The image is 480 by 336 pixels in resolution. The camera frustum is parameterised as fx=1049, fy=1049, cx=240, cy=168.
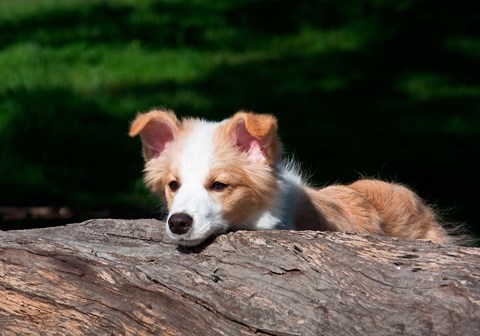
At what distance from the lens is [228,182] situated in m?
5.49

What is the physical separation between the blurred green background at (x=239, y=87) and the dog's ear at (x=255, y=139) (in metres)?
3.11

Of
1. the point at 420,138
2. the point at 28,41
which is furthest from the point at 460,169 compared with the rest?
the point at 28,41

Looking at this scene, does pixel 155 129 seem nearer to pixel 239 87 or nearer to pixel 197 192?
pixel 197 192

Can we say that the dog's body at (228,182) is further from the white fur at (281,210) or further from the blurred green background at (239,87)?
the blurred green background at (239,87)

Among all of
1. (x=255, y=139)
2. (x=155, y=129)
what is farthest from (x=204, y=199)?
(x=155, y=129)

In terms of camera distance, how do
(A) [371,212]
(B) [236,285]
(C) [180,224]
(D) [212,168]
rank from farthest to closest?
(A) [371,212] < (D) [212,168] < (C) [180,224] < (B) [236,285]

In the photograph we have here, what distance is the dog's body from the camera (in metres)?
5.30

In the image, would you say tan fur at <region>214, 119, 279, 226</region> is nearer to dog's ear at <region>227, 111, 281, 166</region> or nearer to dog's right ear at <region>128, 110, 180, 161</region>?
dog's ear at <region>227, 111, 281, 166</region>

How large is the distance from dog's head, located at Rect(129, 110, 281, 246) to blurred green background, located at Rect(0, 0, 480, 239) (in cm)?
315

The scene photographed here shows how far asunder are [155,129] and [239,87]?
23.8 feet

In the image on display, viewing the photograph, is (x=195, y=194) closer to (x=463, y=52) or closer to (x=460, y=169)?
(x=460, y=169)

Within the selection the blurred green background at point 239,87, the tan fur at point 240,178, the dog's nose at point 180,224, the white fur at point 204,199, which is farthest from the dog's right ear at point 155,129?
the blurred green background at point 239,87

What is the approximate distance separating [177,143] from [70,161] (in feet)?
17.2

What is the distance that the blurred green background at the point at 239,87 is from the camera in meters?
10.3
